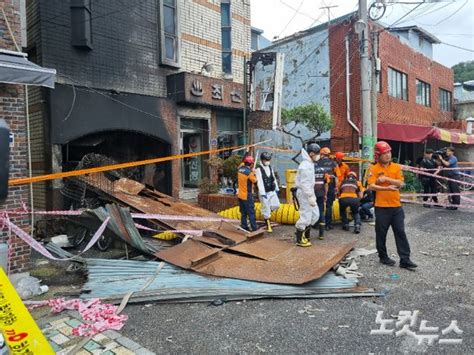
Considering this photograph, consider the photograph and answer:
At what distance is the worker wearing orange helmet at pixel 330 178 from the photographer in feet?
27.4

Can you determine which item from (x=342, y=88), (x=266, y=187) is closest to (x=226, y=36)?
(x=342, y=88)

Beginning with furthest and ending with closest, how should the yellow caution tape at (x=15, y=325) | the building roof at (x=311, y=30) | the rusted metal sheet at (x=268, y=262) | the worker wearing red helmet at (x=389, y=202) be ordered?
A: the building roof at (x=311, y=30), the worker wearing red helmet at (x=389, y=202), the rusted metal sheet at (x=268, y=262), the yellow caution tape at (x=15, y=325)

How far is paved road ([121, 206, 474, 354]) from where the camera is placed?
364cm

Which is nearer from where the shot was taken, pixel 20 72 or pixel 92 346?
pixel 92 346

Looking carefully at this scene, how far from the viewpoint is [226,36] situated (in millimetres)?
13875

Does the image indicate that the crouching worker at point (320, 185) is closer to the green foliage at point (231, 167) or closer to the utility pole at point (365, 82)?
the utility pole at point (365, 82)

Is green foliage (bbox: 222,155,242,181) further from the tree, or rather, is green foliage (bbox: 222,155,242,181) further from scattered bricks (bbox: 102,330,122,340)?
scattered bricks (bbox: 102,330,122,340)

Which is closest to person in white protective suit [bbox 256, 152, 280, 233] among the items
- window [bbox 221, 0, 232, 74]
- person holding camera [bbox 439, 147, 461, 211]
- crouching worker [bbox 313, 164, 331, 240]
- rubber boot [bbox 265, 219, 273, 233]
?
rubber boot [bbox 265, 219, 273, 233]

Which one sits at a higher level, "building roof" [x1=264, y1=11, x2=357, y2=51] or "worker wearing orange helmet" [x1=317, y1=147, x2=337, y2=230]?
"building roof" [x1=264, y1=11, x2=357, y2=51]

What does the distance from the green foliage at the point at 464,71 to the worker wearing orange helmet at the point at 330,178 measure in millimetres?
29569

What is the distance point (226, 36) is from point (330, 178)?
7.68 metres

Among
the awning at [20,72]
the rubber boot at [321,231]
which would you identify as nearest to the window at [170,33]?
the awning at [20,72]

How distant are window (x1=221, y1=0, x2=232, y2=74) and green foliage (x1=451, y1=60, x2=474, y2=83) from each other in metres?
26.3

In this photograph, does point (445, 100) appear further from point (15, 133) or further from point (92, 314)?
point (92, 314)
